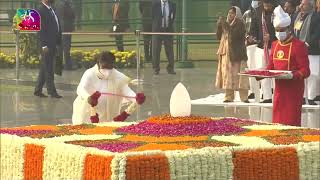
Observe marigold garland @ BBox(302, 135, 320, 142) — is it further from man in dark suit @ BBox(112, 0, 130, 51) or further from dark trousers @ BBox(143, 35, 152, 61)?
man in dark suit @ BBox(112, 0, 130, 51)

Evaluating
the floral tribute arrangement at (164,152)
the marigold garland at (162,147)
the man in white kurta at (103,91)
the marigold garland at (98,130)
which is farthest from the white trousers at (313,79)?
the marigold garland at (162,147)

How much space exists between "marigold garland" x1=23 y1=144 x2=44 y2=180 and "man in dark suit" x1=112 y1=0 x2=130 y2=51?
17.6 meters

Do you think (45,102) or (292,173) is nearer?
(292,173)

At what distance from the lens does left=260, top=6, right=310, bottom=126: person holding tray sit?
9625mm

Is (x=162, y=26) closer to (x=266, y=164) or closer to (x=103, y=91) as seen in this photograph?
(x=103, y=91)

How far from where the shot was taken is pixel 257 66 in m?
16.2

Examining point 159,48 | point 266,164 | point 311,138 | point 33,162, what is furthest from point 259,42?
point 266,164

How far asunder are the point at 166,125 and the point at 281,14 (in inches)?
157

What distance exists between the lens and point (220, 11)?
24.4m

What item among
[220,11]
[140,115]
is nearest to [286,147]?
[140,115]

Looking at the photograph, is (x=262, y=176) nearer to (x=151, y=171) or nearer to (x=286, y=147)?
(x=286, y=147)

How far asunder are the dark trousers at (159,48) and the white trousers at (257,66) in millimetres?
5497

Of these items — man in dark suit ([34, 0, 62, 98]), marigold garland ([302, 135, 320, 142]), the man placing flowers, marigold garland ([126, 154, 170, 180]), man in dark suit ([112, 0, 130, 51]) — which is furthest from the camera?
man in dark suit ([112, 0, 130, 51])

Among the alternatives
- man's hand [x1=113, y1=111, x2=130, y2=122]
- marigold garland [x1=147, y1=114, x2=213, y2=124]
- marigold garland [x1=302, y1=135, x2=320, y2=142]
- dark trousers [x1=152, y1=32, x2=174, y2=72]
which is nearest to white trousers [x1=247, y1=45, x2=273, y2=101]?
dark trousers [x1=152, y1=32, x2=174, y2=72]
